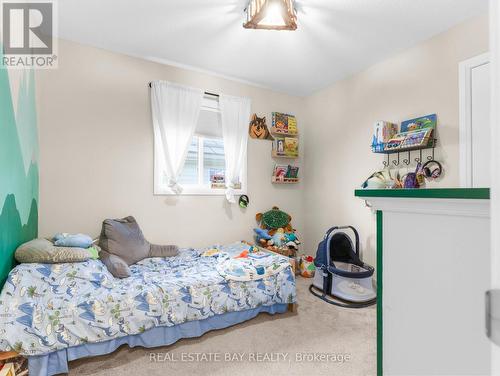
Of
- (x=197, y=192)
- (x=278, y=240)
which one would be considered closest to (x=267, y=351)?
(x=278, y=240)

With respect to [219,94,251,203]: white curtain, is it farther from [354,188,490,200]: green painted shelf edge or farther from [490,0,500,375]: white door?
[490,0,500,375]: white door

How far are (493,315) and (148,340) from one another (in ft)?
6.77

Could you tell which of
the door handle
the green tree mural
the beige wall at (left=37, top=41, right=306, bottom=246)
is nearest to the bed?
the green tree mural

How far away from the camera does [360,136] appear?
10.0 ft

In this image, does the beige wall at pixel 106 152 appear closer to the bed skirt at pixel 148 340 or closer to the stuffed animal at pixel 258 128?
the stuffed animal at pixel 258 128

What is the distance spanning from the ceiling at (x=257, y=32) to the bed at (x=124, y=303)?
6.92 feet

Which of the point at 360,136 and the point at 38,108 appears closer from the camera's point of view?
the point at 38,108

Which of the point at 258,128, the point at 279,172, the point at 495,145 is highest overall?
the point at 258,128

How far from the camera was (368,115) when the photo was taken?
9.76 feet

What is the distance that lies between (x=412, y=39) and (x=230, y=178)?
2.42m

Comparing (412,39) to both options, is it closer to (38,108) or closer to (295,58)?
(295,58)

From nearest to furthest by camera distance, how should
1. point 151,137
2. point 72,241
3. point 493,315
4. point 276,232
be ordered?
point 493,315 < point 72,241 < point 151,137 < point 276,232

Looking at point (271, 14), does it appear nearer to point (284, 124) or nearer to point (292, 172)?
point (284, 124)

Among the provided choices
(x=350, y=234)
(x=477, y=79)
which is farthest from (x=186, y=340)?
(x=477, y=79)
